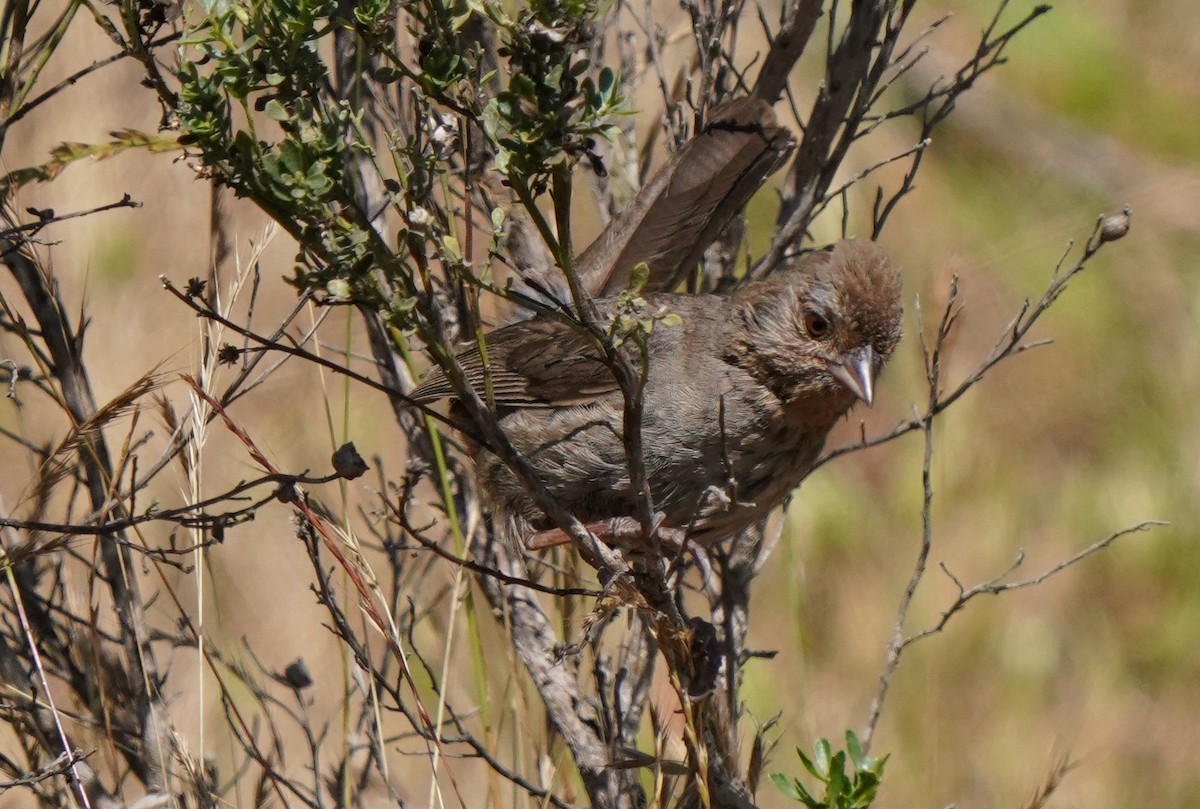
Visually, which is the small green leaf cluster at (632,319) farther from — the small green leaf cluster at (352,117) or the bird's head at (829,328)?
the bird's head at (829,328)

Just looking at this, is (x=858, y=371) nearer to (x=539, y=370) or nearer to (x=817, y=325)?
(x=817, y=325)

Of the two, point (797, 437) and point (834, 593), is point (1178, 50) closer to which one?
point (834, 593)

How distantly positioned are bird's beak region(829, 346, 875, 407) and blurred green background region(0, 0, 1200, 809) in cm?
141

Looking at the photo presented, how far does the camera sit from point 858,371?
138 inches

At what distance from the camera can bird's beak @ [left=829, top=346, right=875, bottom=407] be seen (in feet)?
11.3

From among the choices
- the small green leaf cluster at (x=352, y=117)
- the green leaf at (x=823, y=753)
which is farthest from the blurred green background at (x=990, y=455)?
the small green leaf cluster at (x=352, y=117)

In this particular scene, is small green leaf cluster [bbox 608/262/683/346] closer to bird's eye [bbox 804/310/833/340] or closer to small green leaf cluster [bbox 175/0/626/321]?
small green leaf cluster [bbox 175/0/626/321]

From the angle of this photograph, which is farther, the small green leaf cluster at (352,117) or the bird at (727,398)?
the bird at (727,398)

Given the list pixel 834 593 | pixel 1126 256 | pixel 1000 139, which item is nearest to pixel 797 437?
pixel 834 593

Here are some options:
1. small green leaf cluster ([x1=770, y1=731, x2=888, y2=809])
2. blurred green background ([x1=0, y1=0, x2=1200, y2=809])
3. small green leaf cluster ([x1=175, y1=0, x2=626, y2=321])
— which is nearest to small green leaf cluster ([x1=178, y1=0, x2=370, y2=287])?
small green leaf cluster ([x1=175, y1=0, x2=626, y2=321])

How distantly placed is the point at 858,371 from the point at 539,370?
922mm

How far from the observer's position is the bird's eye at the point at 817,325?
357cm

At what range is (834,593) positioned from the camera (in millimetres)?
6090

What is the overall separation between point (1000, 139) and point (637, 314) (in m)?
6.10
